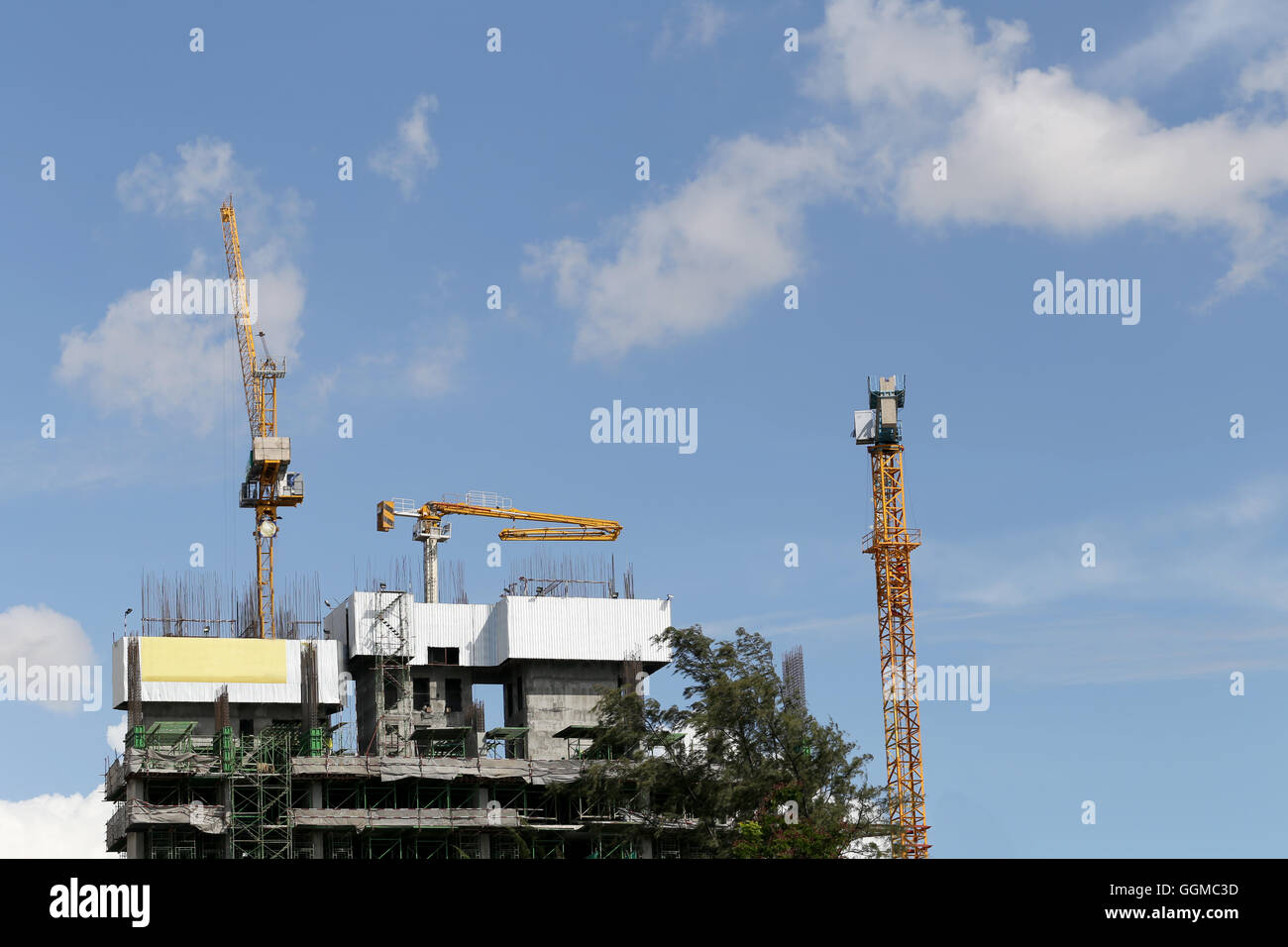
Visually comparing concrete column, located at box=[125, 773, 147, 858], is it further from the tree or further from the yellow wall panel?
the tree

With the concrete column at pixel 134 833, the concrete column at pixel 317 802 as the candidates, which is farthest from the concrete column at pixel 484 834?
the concrete column at pixel 134 833

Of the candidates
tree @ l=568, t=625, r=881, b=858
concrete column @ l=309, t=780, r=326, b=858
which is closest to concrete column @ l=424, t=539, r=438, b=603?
concrete column @ l=309, t=780, r=326, b=858

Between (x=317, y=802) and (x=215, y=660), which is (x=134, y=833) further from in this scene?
(x=215, y=660)

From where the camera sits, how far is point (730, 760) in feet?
340

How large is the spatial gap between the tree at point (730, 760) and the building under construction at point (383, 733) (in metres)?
6.03

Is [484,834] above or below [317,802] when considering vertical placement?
below

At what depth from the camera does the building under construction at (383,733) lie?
415 feet

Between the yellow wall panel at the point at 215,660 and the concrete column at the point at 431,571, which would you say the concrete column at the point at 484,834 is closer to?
the yellow wall panel at the point at 215,660

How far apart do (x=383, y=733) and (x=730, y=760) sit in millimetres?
44219

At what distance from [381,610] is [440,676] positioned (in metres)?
7.78

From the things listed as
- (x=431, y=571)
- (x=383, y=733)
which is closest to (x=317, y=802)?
(x=383, y=733)
